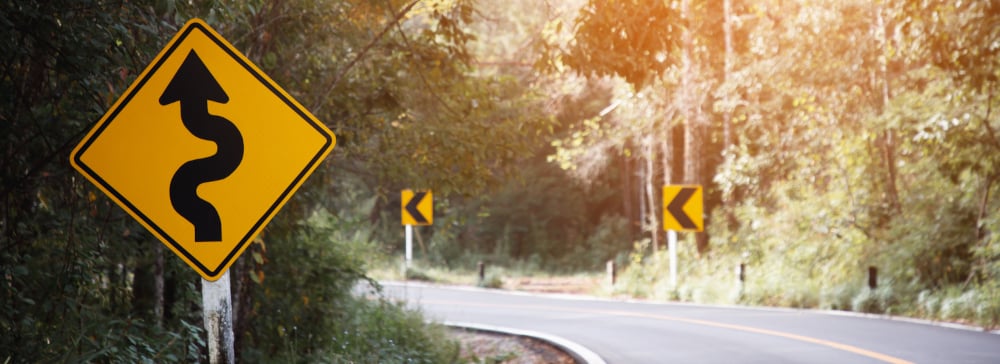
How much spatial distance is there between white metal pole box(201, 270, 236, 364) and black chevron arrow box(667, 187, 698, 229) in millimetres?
18673

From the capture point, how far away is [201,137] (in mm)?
5008

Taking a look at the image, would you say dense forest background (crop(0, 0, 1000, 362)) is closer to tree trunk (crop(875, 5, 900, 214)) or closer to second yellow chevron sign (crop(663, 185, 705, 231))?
tree trunk (crop(875, 5, 900, 214))

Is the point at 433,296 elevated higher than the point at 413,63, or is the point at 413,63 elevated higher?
the point at 413,63

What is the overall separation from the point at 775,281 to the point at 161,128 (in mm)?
18227

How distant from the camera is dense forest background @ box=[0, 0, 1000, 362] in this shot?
6.98 metres

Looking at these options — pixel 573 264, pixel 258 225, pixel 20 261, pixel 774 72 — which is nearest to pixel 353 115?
pixel 20 261

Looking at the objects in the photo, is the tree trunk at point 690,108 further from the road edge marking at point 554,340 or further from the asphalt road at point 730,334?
the road edge marking at point 554,340

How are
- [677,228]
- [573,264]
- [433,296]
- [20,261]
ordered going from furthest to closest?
[573,264]
[433,296]
[677,228]
[20,261]

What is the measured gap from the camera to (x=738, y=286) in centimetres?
2156

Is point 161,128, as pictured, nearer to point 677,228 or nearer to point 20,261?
point 20,261

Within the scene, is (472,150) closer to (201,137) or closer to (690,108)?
(201,137)

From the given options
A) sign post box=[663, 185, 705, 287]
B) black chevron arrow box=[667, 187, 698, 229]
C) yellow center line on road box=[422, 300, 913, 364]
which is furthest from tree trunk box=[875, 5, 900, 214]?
yellow center line on road box=[422, 300, 913, 364]

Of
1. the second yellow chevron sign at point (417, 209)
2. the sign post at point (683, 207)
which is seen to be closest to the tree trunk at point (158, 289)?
the sign post at point (683, 207)

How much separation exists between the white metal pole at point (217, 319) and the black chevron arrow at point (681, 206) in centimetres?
1867
